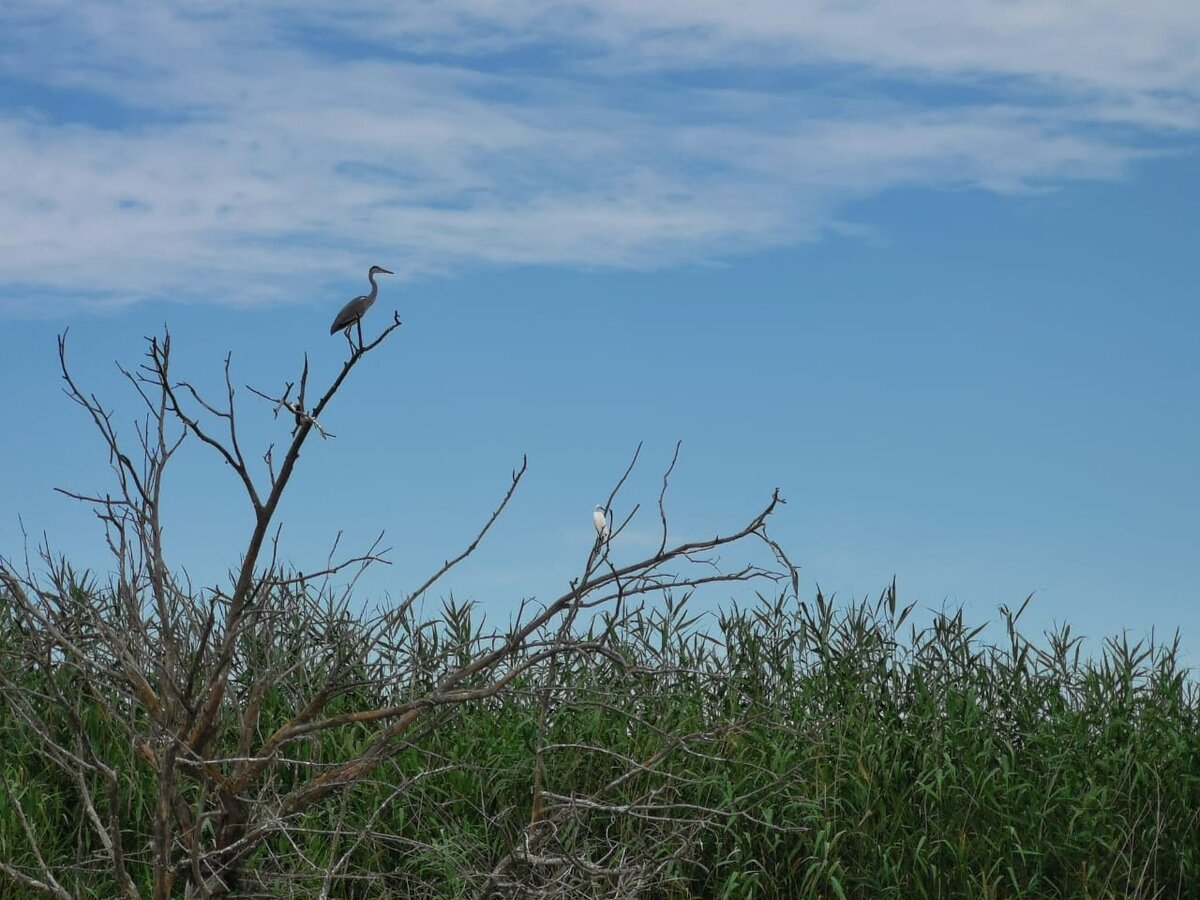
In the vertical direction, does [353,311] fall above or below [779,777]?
above

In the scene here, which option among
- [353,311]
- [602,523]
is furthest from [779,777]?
[353,311]

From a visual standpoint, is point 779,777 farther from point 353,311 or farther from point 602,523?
point 353,311

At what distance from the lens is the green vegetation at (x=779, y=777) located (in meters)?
7.36

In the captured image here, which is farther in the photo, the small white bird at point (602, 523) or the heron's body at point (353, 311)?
the heron's body at point (353, 311)

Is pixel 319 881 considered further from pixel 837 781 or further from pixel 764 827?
pixel 837 781

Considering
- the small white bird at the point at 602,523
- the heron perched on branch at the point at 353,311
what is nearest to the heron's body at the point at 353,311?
the heron perched on branch at the point at 353,311

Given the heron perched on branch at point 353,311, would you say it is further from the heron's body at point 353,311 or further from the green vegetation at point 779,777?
the green vegetation at point 779,777

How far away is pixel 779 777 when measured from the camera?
22.9ft

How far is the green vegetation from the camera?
24.2 feet

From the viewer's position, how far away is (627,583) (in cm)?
618

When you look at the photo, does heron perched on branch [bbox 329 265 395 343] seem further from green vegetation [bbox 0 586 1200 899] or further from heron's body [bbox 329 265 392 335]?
green vegetation [bbox 0 586 1200 899]

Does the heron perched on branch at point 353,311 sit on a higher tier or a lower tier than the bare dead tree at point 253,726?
higher

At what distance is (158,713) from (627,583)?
2.27m

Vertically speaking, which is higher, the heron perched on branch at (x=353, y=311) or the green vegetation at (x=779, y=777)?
the heron perched on branch at (x=353, y=311)
